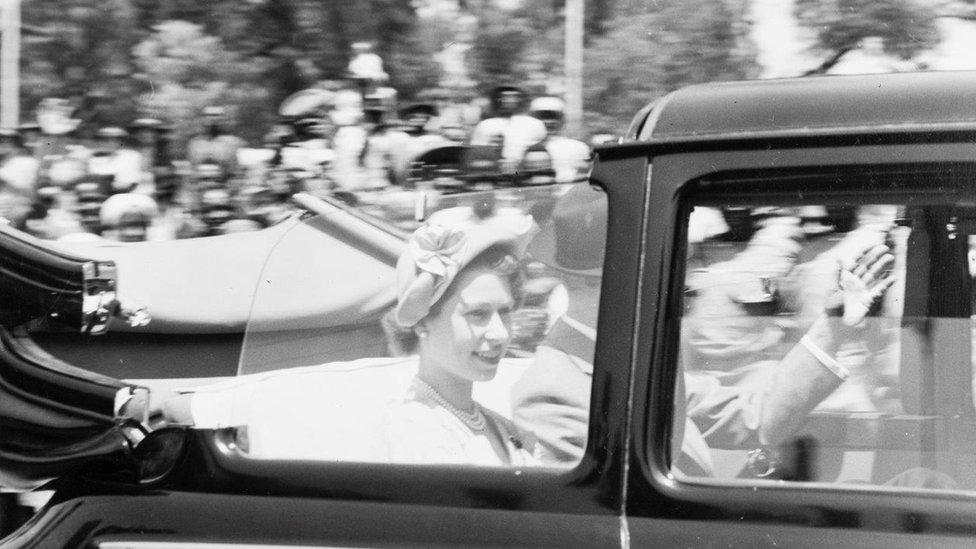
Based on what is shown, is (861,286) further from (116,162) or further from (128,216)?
(116,162)

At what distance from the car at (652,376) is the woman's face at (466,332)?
0.05 meters

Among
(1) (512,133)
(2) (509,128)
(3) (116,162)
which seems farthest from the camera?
(3) (116,162)

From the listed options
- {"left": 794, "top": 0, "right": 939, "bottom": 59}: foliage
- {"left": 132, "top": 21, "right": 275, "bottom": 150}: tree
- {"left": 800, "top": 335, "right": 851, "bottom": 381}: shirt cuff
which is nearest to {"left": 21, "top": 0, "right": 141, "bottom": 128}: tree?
{"left": 132, "top": 21, "right": 275, "bottom": 150}: tree

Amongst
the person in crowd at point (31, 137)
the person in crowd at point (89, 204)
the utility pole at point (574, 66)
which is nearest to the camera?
the person in crowd at point (89, 204)

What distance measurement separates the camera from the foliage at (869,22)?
6535 mm

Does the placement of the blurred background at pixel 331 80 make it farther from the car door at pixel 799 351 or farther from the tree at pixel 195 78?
the car door at pixel 799 351

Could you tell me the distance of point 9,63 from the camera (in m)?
7.40

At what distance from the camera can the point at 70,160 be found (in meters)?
6.02

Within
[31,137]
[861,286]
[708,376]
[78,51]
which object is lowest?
[708,376]

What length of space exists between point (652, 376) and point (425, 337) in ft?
1.43

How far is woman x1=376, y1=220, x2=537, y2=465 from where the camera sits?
1.85 meters

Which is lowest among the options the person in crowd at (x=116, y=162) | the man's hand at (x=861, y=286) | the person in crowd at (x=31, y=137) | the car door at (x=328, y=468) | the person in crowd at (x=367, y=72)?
the car door at (x=328, y=468)

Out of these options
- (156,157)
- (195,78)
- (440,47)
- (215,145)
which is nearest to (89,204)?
(156,157)

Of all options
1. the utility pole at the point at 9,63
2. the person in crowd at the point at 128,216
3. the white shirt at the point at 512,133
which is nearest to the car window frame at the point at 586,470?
the white shirt at the point at 512,133
